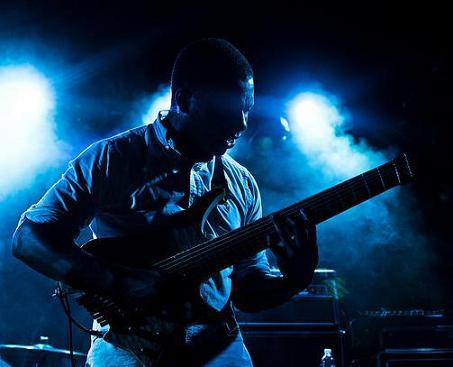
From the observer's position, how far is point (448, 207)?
32.4ft

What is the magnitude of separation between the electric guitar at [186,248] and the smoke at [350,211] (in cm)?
656

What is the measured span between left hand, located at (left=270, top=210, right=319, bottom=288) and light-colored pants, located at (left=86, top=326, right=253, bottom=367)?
461 millimetres

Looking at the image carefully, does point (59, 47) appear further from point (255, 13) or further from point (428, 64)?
point (428, 64)

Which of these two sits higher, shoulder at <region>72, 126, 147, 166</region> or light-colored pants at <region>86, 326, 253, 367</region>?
shoulder at <region>72, 126, 147, 166</region>

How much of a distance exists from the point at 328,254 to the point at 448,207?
258cm

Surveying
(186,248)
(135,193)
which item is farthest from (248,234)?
(135,193)

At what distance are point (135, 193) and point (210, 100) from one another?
0.73 metres

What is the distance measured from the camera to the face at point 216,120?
110 inches

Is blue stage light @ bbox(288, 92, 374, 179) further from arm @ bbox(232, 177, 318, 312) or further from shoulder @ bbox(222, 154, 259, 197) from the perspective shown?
arm @ bbox(232, 177, 318, 312)

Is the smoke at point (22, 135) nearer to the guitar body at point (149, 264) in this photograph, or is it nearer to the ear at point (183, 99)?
the ear at point (183, 99)

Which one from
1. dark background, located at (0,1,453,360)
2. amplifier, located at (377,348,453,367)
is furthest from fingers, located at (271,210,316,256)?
dark background, located at (0,1,453,360)

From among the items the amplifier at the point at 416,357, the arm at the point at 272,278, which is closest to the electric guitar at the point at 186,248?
the arm at the point at 272,278

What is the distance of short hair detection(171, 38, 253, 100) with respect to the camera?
2877 millimetres

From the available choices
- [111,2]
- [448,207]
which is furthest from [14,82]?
[448,207]
